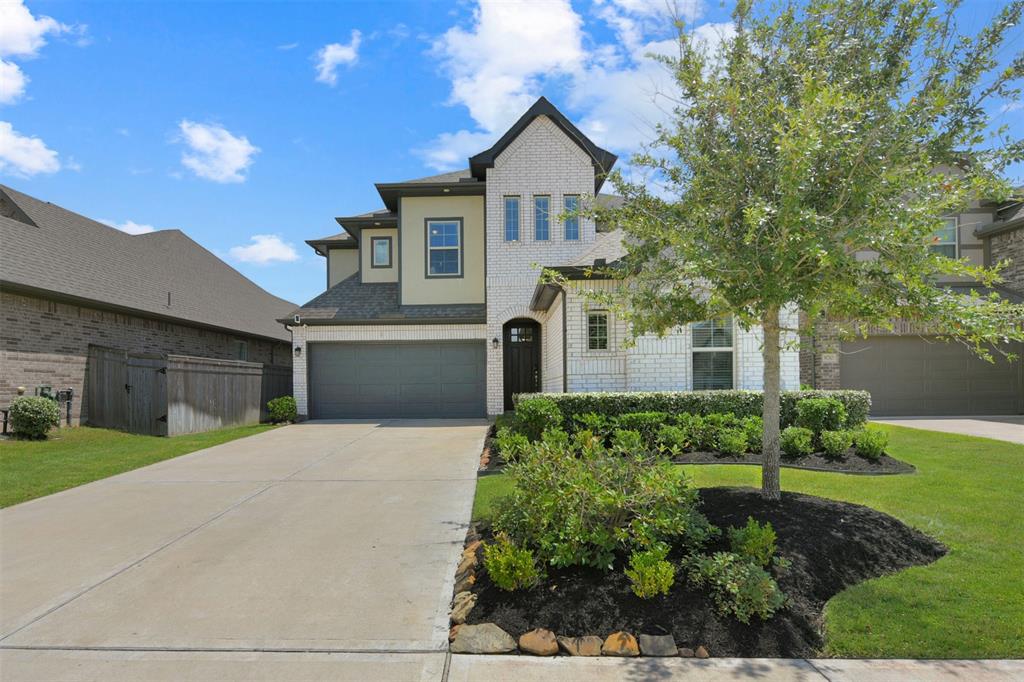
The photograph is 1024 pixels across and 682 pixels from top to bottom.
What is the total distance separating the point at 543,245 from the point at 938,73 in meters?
11.9

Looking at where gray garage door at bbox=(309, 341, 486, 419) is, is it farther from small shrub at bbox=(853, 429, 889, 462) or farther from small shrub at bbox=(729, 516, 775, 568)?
small shrub at bbox=(729, 516, 775, 568)

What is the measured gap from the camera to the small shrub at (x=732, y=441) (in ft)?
28.1

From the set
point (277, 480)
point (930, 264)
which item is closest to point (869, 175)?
point (930, 264)

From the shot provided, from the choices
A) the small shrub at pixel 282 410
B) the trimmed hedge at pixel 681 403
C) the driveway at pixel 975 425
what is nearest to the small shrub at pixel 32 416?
the small shrub at pixel 282 410

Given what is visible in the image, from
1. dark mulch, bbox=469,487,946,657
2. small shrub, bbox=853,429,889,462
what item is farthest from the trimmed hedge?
dark mulch, bbox=469,487,946,657

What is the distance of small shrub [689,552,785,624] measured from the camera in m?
3.76

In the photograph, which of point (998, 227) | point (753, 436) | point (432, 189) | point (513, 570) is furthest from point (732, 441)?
point (998, 227)

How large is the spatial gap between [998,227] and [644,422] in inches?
530

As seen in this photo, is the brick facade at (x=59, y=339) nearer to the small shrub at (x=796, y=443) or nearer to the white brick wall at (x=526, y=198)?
the white brick wall at (x=526, y=198)

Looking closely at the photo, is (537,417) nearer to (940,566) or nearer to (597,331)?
(597,331)

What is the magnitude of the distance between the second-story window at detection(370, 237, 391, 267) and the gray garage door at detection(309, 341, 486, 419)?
307cm

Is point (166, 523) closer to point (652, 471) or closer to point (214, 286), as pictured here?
point (652, 471)

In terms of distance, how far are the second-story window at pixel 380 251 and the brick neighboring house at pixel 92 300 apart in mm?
5288

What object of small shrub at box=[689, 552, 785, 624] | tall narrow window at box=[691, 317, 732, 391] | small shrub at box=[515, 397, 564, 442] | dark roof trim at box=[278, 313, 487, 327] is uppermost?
dark roof trim at box=[278, 313, 487, 327]
